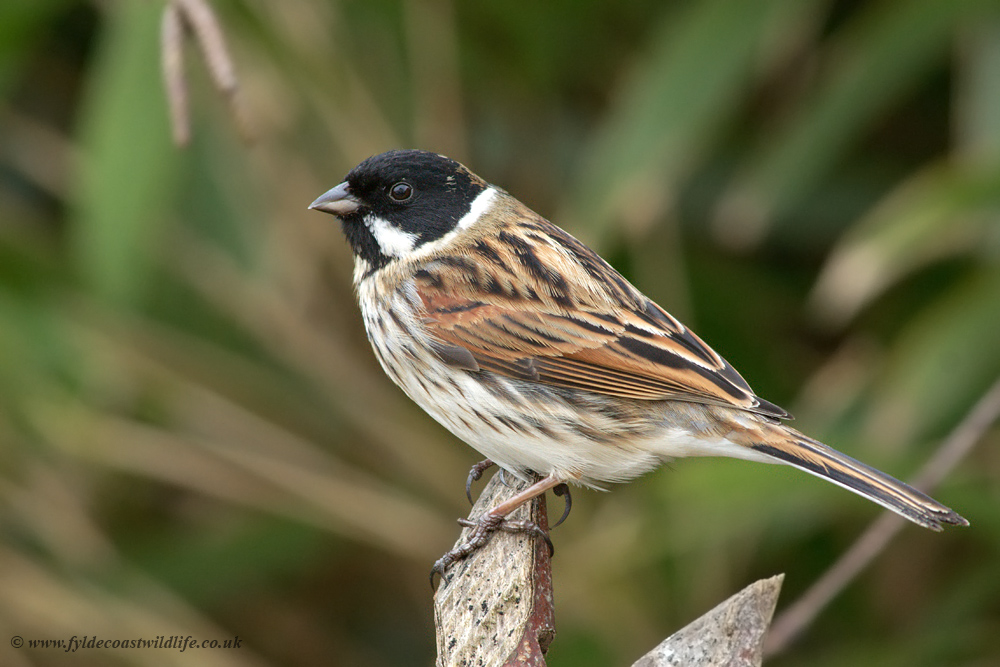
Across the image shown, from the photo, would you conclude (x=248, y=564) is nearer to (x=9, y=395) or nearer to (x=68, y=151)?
(x=9, y=395)

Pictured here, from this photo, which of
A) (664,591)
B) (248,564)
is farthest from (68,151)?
(664,591)

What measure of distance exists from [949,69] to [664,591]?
2.24m

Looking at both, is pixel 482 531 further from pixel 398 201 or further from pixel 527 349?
Answer: pixel 398 201

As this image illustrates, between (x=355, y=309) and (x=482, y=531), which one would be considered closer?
(x=482, y=531)

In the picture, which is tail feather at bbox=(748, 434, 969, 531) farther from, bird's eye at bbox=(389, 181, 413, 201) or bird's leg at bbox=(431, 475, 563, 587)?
bird's eye at bbox=(389, 181, 413, 201)

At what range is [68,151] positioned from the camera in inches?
206

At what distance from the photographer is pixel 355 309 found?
213 inches

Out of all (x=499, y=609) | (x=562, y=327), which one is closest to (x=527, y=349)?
(x=562, y=327)

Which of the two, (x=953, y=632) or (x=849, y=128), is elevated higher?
(x=849, y=128)

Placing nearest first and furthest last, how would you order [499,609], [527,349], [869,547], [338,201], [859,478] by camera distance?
[499,609]
[859,478]
[869,547]
[527,349]
[338,201]

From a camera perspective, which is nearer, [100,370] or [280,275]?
[100,370]

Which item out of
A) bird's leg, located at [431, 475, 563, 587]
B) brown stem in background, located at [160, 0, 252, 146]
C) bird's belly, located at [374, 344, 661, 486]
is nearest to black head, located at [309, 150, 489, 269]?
bird's belly, located at [374, 344, 661, 486]

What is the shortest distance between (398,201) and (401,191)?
3 cm

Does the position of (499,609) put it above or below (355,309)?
above
